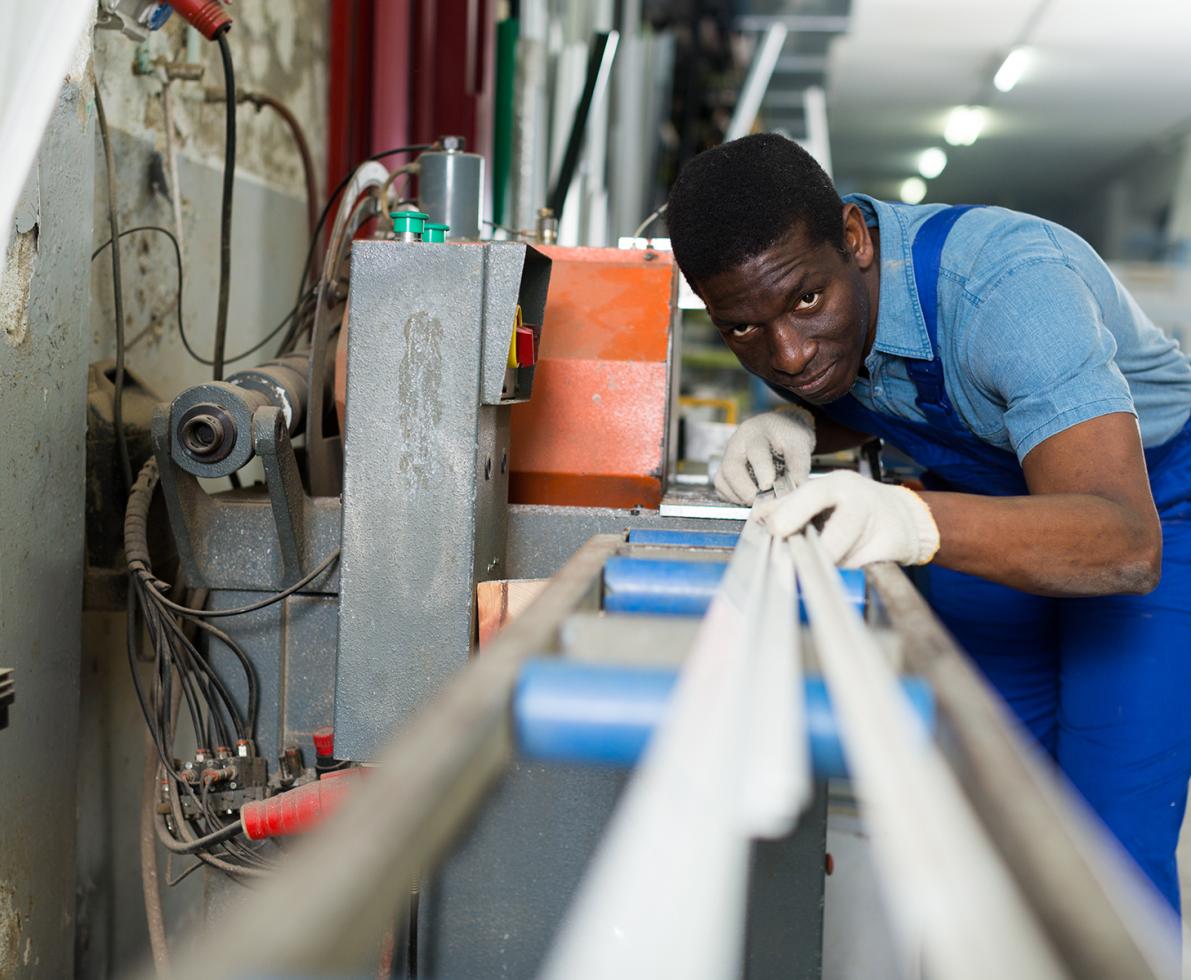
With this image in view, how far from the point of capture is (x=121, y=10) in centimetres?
159

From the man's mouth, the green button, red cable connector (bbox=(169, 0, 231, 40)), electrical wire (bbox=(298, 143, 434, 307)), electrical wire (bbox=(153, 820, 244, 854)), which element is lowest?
electrical wire (bbox=(153, 820, 244, 854))

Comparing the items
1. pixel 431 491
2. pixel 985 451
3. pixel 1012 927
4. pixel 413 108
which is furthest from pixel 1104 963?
pixel 413 108

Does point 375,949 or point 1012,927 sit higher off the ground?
point 1012,927

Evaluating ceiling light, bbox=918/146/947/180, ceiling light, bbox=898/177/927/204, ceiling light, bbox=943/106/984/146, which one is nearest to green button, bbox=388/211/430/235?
ceiling light, bbox=943/106/984/146

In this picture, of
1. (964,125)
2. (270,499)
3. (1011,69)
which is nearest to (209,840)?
(270,499)

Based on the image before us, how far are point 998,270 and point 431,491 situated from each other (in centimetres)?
66

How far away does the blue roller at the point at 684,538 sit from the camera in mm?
1179

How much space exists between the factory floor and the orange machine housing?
693 mm

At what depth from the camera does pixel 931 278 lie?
1.42 metres

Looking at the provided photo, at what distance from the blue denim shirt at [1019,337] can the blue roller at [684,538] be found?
326mm

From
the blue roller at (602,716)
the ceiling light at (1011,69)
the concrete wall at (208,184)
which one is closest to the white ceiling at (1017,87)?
the ceiling light at (1011,69)

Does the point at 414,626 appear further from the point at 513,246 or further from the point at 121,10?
the point at 121,10

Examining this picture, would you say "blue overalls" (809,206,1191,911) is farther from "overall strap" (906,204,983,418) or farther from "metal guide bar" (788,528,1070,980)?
"metal guide bar" (788,528,1070,980)

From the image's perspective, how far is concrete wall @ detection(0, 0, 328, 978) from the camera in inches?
54.6
